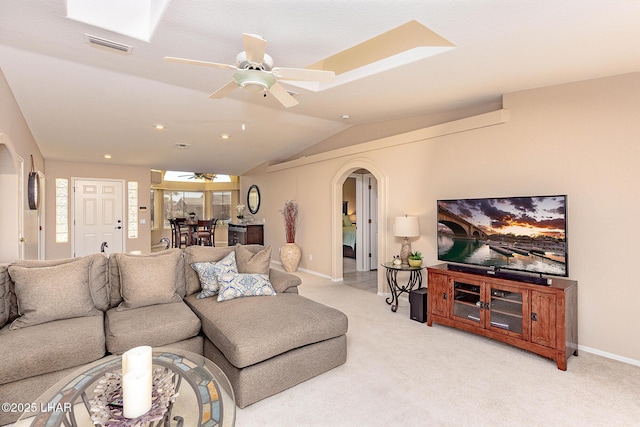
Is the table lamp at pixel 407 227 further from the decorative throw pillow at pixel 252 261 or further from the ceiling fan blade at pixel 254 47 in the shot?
the ceiling fan blade at pixel 254 47

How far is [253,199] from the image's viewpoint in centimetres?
862

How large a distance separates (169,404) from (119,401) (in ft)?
0.68

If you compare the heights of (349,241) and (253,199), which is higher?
(253,199)

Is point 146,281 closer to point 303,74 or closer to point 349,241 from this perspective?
point 303,74

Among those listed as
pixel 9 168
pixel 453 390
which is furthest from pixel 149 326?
pixel 9 168

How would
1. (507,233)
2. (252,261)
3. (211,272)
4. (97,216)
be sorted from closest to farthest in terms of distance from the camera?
(211,272), (507,233), (252,261), (97,216)

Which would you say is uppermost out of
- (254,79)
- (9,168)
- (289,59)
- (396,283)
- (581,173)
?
(289,59)

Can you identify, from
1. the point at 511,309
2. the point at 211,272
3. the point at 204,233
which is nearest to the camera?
the point at 511,309

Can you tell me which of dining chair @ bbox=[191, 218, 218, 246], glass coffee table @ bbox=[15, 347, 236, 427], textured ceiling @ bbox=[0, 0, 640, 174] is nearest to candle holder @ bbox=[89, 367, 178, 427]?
glass coffee table @ bbox=[15, 347, 236, 427]

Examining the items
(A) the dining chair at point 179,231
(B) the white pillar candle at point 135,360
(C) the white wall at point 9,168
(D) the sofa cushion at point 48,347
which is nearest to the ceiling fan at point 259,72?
(B) the white pillar candle at point 135,360

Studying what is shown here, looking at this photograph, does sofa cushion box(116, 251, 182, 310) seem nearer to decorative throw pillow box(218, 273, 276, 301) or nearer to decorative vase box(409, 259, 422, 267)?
decorative throw pillow box(218, 273, 276, 301)

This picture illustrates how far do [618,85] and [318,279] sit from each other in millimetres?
4908

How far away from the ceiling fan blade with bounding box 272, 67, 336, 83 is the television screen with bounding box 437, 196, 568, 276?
7.66 ft

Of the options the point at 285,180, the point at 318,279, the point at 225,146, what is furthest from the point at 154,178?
the point at 318,279
